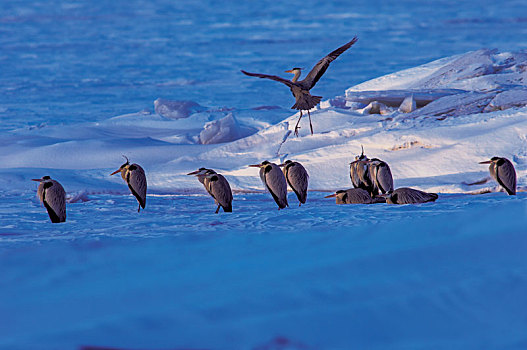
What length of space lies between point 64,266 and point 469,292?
6.89ft

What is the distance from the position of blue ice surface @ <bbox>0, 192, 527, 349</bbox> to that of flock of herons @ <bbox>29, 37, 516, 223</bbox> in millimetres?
2199

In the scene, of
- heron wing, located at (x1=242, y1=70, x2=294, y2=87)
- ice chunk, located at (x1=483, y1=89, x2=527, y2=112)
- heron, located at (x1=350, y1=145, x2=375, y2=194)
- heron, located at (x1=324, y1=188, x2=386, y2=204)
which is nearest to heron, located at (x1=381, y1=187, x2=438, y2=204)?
heron, located at (x1=324, y1=188, x2=386, y2=204)

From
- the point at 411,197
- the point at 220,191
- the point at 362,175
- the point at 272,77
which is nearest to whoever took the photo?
the point at 272,77

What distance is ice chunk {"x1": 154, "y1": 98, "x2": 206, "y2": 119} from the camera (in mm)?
26406

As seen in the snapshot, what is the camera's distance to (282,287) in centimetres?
324

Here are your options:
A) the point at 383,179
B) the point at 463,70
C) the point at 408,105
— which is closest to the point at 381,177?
the point at 383,179

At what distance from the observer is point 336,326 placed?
9.29 ft

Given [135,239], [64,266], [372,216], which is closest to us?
[64,266]

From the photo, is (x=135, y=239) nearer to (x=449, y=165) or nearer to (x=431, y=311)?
(x=431, y=311)

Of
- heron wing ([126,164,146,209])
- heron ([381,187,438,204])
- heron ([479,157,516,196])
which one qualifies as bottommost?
heron ([381,187,438,204])

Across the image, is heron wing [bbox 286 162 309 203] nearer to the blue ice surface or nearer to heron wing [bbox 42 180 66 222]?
heron wing [bbox 42 180 66 222]

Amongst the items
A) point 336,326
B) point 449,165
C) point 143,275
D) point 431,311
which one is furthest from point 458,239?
point 449,165

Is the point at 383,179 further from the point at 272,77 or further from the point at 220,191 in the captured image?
the point at 272,77

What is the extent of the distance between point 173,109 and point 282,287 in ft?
78.1
